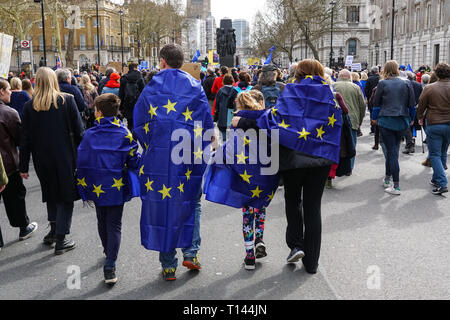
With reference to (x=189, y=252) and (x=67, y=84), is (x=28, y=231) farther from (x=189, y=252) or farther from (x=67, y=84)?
(x=67, y=84)

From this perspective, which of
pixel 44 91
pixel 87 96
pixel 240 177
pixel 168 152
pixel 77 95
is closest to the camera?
pixel 168 152

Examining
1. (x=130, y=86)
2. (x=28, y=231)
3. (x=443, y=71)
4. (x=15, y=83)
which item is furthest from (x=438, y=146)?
(x=15, y=83)

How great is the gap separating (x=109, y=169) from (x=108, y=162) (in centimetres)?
6

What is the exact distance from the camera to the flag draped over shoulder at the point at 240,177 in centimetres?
473

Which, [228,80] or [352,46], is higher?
[352,46]

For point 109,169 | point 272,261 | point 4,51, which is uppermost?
point 4,51

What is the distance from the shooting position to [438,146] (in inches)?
320

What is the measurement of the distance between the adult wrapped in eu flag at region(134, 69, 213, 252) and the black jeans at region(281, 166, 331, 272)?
0.92 meters

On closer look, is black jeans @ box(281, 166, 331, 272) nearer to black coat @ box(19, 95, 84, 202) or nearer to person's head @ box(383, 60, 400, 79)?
black coat @ box(19, 95, 84, 202)

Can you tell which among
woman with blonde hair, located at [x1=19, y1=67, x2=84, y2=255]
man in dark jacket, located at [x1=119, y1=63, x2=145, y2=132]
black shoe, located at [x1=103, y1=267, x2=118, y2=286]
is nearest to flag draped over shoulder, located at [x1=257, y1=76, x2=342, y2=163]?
black shoe, located at [x1=103, y1=267, x2=118, y2=286]

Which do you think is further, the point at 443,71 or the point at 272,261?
A: the point at 443,71
